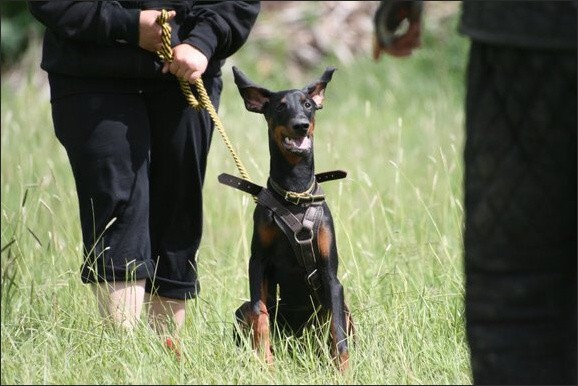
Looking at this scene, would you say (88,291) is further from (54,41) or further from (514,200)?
(514,200)

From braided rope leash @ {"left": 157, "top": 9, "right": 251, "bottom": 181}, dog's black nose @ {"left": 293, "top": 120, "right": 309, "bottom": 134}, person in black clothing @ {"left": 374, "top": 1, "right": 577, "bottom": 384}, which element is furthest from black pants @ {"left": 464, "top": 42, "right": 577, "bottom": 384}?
A: braided rope leash @ {"left": 157, "top": 9, "right": 251, "bottom": 181}

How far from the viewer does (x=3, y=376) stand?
10.7 feet

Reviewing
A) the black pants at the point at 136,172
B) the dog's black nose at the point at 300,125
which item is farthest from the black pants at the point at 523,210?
the black pants at the point at 136,172

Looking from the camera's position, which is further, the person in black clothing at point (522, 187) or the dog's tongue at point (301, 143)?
the dog's tongue at point (301, 143)

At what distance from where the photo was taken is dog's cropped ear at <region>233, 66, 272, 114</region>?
12.6 ft

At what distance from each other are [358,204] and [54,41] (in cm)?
233

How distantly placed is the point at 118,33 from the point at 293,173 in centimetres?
78

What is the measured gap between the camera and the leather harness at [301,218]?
364cm

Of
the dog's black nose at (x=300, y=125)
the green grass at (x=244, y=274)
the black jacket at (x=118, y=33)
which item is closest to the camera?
the green grass at (x=244, y=274)

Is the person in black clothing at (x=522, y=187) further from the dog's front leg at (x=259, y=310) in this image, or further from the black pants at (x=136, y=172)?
the black pants at (x=136, y=172)

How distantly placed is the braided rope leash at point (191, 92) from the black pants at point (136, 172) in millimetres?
100

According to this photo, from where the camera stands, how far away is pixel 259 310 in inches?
145

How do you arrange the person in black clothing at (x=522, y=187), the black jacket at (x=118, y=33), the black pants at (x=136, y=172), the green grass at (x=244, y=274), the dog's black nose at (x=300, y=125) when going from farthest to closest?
1. the black pants at (x=136, y=172)
2. the black jacket at (x=118, y=33)
3. the dog's black nose at (x=300, y=125)
4. the green grass at (x=244, y=274)
5. the person in black clothing at (x=522, y=187)

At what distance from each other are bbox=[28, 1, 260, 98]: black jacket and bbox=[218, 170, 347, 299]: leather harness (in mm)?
530
